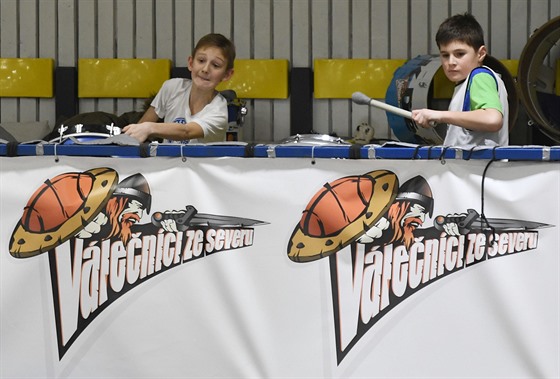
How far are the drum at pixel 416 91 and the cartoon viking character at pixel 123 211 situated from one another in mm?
3159

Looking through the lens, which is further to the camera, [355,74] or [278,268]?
[355,74]

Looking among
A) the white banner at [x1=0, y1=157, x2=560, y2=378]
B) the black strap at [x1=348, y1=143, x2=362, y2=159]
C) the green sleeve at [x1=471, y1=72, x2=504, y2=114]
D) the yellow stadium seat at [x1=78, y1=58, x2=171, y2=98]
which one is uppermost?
the yellow stadium seat at [x1=78, y1=58, x2=171, y2=98]

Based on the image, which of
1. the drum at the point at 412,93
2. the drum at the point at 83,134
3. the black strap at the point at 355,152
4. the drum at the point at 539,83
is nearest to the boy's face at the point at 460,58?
the black strap at the point at 355,152

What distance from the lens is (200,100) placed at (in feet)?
13.6

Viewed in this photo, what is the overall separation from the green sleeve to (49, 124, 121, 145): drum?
1435mm

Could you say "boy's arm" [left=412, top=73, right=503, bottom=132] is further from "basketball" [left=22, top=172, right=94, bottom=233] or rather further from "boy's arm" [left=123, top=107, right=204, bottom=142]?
"basketball" [left=22, top=172, right=94, bottom=233]

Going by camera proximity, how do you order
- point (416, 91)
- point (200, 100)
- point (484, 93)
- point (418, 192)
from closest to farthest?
point (418, 192), point (484, 93), point (200, 100), point (416, 91)

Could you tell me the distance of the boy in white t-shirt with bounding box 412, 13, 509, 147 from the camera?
3.21m

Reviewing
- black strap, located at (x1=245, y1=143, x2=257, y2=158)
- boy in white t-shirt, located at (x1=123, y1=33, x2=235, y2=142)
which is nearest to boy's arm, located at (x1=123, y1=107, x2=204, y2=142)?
boy in white t-shirt, located at (x1=123, y1=33, x2=235, y2=142)

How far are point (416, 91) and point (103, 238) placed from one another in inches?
138

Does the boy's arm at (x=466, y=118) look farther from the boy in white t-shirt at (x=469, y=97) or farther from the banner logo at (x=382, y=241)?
the banner logo at (x=382, y=241)

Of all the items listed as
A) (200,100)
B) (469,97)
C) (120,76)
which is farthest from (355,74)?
(469,97)

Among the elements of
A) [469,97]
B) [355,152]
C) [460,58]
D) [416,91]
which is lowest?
[355,152]

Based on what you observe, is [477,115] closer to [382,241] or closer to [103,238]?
[382,241]
